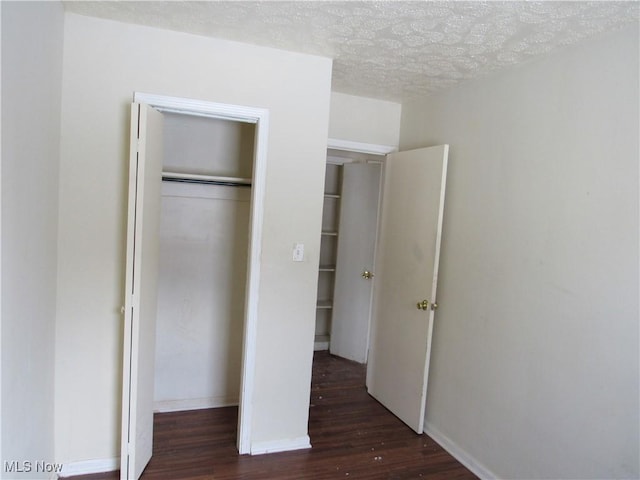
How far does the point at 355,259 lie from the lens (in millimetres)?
4531

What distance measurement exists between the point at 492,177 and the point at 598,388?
128 cm

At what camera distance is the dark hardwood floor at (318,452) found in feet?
8.23

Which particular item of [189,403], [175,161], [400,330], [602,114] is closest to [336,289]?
[400,330]

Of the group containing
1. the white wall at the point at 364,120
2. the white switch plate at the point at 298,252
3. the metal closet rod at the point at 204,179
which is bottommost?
the white switch plate at the point at 298,252

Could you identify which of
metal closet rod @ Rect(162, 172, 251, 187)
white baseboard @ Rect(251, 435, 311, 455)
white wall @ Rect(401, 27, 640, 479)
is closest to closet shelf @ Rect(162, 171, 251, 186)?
metal closet rod @ Rect(162, 172, 251, 187)

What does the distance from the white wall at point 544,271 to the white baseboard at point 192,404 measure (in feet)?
5.11

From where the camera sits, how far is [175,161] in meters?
3.10

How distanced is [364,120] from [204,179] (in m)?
1.35

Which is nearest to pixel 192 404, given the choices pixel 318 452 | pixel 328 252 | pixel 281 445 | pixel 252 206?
pixel 281 445

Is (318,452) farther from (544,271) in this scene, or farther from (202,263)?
(544,271)

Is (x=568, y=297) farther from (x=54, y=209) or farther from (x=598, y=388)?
(x=54, y=209)

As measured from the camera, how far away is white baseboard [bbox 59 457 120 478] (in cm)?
235

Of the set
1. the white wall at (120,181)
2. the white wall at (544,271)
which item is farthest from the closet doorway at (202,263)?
the white wall at (544,271)

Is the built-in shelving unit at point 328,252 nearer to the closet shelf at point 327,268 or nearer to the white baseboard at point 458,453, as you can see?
the closet shelf at point 327,268
